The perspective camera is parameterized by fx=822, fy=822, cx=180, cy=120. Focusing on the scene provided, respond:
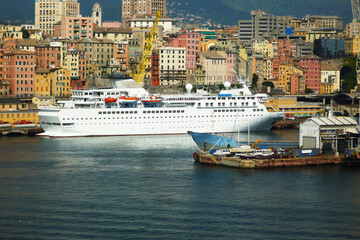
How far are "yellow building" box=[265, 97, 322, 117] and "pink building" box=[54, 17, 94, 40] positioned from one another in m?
24.8

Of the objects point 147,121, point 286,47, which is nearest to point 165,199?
point 147,121

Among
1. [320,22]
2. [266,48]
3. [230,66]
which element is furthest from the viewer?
[320,22]

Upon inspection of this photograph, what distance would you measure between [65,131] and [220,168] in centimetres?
1867

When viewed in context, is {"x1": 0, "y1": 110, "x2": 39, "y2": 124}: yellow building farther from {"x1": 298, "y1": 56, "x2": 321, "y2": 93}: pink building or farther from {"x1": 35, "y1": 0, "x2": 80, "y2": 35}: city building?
{"x1": 35, "y1": 0, "x2": 80, "y2": 35}: city building

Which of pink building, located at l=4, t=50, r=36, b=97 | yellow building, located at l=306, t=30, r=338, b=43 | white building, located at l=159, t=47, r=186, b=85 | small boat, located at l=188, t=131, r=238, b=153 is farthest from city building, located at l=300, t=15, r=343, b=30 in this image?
small boat, located at l=188, t=131, r=238, b=153

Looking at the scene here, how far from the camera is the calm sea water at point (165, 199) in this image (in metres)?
27.0

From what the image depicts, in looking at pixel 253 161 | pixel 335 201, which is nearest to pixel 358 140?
pixel 253 161

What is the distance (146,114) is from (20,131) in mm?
8734

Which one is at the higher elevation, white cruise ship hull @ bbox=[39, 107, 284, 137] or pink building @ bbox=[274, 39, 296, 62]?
pink building @ bbox=[274, 39, 296, 62]

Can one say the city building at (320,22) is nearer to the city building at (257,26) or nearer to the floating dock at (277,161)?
the city building at (257,26)

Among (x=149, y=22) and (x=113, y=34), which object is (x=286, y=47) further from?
(x=113, y=34)

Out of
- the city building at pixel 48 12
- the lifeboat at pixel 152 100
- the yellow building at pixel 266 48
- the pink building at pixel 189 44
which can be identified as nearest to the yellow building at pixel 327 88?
the yellow building at pixel 266 48

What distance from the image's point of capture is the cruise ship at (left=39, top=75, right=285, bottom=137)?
54.9 m

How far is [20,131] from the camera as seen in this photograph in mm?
56500
